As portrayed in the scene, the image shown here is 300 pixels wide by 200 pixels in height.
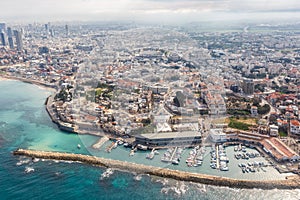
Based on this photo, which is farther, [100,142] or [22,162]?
[100,142]

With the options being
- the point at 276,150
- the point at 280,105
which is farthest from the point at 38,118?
the point at 280,105

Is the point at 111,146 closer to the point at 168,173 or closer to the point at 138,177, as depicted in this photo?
the point at 138,177

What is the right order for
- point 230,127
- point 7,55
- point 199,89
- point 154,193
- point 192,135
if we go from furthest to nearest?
point 7,55 < point 199,89 < point 230,127 < point 192,135 < point 154,193

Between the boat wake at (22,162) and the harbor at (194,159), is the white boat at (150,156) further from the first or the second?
the boat wake at (22,162)

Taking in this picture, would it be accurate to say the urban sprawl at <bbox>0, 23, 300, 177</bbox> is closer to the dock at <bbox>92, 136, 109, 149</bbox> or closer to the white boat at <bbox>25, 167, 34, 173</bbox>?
the dock at <bbox>92, 136, 109, 149</bbox>

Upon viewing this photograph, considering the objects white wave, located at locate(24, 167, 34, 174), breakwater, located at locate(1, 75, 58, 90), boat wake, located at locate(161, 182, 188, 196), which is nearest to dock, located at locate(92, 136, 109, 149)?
white wave, located at locate(24, 167, 34, 174)

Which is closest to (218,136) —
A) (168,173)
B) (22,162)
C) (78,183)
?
(168,173)

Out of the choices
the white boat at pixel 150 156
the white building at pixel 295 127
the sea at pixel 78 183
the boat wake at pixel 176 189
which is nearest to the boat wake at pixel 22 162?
the sea at pixel 78 183

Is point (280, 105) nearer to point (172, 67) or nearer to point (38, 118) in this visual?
point (172, 67)
